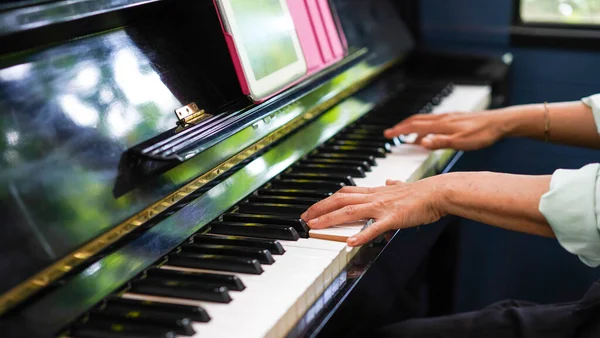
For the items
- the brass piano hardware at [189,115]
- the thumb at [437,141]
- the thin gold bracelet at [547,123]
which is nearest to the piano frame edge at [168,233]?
the brass piano hardware at [189,115]

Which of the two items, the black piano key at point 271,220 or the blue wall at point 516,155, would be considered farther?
the blue wall at point 516,155

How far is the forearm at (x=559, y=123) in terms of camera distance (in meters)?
1.87

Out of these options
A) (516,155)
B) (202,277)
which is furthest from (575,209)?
(516,155)

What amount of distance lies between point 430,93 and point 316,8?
654mm

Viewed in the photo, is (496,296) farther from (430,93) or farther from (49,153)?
(49,153)

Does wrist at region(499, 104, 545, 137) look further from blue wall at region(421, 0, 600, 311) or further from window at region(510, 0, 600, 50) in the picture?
window at region(510, 0, 600, 50)

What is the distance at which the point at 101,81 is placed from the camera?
1237 millimetres

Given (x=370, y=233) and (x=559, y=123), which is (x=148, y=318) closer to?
(x=370, y=233)

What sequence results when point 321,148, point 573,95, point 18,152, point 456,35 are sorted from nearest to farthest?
point 18,152 → point 321,148 → point 573,95 → point 456,35

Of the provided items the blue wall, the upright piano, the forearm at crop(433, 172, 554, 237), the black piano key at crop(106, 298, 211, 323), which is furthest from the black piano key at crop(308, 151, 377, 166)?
the blue wall

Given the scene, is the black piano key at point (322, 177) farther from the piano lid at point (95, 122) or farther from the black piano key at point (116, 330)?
the black piano key at point (116, 330)

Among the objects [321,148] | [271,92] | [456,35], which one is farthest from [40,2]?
[456,35]

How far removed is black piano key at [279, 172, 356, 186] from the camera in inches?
61.2

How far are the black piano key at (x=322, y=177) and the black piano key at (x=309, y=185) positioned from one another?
3 centimetres
